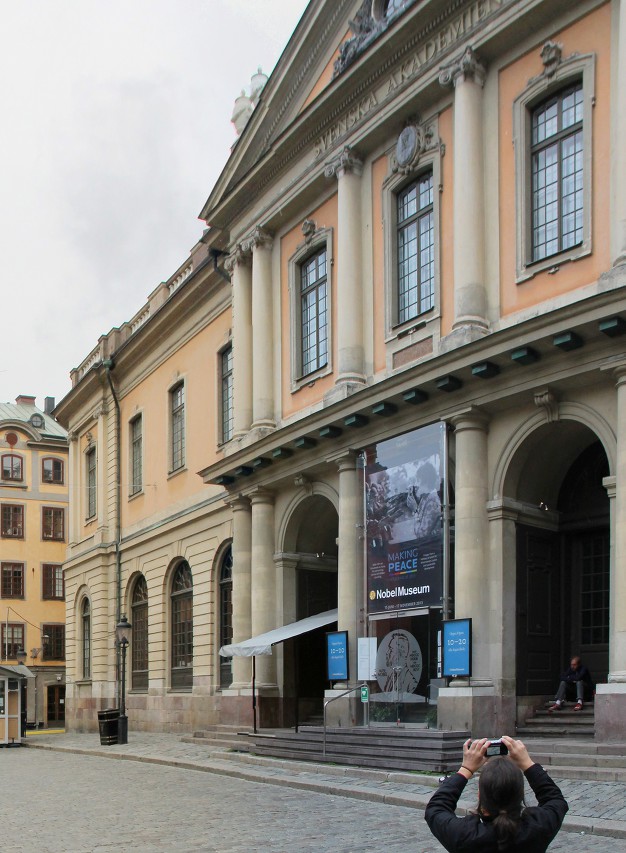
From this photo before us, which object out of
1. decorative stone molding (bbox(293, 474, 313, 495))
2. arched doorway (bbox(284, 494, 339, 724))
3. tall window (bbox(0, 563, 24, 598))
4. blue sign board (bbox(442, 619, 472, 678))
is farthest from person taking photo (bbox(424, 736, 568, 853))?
Result: tall window (bbox(0, 563, 24, 598))

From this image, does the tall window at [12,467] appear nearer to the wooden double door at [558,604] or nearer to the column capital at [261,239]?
the column capital at [261,239]

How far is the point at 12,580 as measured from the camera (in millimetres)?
60656

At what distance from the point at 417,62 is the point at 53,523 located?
155 feet

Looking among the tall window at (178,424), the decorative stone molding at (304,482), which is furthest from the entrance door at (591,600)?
the tall window at (178,424)

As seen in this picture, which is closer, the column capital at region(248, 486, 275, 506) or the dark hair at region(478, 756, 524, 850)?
the dark hair at region(478, 756, 524, 850)

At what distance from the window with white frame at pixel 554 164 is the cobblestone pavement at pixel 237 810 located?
7.94 m

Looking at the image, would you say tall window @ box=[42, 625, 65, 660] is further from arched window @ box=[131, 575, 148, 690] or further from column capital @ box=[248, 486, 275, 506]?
column capital @ box=[248, 486, 275, 506]

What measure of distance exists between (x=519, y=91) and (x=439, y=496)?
21.6 feet

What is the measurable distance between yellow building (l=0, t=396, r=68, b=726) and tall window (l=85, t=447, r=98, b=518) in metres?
18.2

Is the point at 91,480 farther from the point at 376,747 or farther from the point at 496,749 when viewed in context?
the point at 496,749

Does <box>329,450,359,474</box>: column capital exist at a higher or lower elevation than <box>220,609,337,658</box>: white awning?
higher

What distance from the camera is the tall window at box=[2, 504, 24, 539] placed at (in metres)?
61.1

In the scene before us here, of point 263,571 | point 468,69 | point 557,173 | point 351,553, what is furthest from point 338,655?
point 468,69

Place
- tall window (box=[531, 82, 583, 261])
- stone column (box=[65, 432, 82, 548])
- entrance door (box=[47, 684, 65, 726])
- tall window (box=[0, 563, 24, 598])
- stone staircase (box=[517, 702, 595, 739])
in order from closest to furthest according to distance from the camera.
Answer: stone staircase (box=[517, 702, 595, 739]) < tall window (box=[531, 82, 583, 261]) < stone column (box=[65, 432, 82, 548]) < entrance door (box=[47, 684, 65, 726]) < tall window (box=[0, 563, 24, 598])
